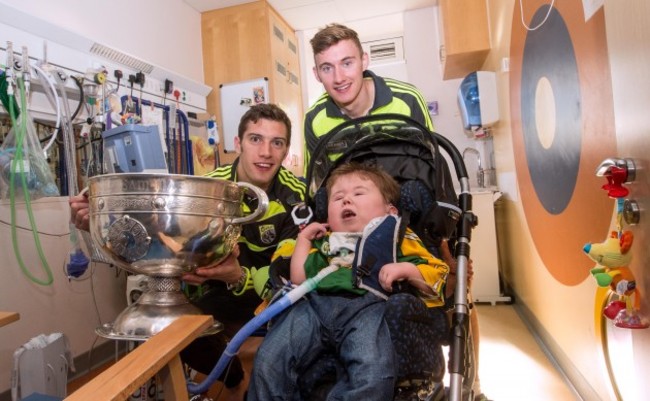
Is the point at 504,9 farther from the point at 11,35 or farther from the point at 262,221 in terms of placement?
the point at 11,35

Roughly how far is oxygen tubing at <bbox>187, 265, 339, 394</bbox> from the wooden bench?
0.08 m

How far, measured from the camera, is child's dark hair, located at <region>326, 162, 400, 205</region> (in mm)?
1396

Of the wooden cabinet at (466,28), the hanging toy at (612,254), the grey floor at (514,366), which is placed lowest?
the grey floor at (514,366)

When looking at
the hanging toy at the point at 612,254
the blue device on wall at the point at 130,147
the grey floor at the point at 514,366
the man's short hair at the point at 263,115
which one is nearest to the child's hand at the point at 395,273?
the hanging toy at the point at 612,254

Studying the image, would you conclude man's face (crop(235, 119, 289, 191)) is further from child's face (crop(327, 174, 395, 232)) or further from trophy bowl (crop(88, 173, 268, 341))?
trophy bowl (crop(88, 173, 268, 341))

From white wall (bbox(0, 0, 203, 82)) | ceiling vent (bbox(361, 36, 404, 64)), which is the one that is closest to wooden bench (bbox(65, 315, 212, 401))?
white wall (bbox(0, 0, 203, 82))

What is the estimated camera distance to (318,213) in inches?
57.0

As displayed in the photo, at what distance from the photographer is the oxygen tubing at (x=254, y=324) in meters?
0.97

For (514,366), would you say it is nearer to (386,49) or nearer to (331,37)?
(331,37)

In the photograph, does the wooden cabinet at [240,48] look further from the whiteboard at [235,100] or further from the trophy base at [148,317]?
the trophy base at [148,317]

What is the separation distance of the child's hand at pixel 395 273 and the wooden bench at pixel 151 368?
44 centimetres

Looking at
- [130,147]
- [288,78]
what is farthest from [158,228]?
[288,78]

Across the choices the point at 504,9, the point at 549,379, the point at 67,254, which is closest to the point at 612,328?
the point at 549,379

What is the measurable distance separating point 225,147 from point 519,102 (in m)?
2.76
